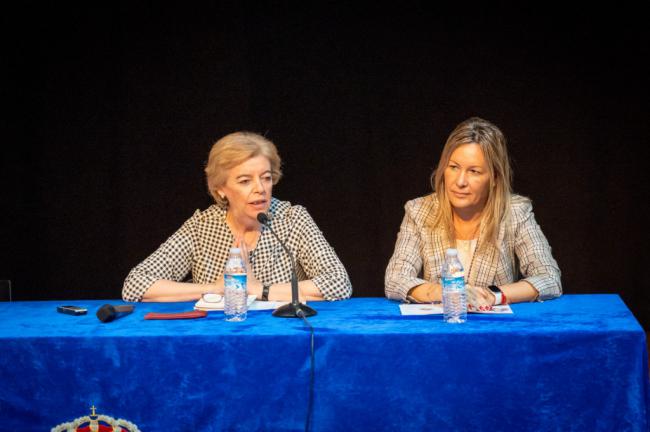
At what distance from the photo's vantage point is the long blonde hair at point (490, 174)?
9.26 feet

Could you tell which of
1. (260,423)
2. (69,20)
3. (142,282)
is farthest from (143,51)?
(260,423)

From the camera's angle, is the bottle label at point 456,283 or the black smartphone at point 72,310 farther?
the black smartphone at point 72,310

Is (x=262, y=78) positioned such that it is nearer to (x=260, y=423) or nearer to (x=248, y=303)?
(x=248, y=303)

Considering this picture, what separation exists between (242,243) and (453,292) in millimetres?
1149

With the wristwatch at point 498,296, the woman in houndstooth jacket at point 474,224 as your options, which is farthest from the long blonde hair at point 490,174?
the wristwatch at point 498,296

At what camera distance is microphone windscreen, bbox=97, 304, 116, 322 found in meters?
2.32

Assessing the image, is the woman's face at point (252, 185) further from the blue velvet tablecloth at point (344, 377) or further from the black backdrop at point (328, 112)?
the black backdrop at point (328, 112)

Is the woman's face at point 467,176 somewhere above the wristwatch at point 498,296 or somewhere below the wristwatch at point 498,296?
above

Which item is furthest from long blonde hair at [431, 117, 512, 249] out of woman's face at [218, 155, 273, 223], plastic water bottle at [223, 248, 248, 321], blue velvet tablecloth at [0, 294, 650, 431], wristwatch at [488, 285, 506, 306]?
plastic water bottle at [223, 248, 248, 321]

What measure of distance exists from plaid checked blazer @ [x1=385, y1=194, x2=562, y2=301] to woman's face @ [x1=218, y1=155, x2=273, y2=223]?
0.56 meters

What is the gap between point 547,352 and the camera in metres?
2.02

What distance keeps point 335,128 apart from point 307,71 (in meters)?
0.36

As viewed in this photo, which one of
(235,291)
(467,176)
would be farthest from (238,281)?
(467,176)

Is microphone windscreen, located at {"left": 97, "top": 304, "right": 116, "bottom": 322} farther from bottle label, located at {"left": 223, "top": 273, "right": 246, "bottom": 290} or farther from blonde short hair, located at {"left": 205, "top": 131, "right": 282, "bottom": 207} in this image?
blonde short hair, located at {"left": 205, "top": 131, "right": 282, "bottom": 207}
